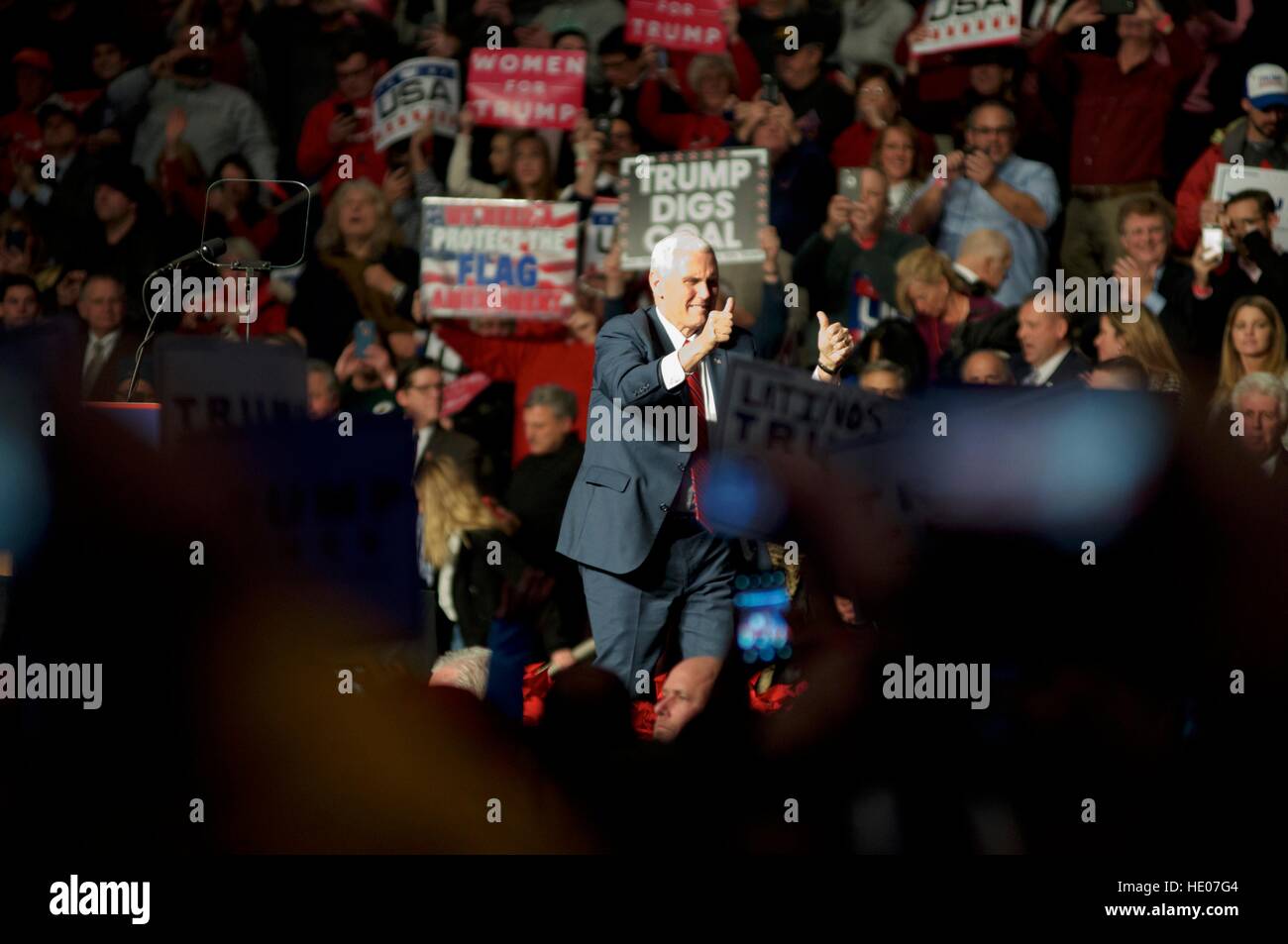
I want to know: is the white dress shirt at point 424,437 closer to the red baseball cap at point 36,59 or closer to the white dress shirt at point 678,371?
the white dress shirt at point 678,371

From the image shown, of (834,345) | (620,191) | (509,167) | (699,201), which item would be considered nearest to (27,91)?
(509,167)

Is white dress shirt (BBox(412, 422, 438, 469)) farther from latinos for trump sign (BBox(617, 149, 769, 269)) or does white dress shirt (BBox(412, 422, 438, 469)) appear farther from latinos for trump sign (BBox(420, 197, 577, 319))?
latinos for trump sign (BBox(617, 149, 769, 269))

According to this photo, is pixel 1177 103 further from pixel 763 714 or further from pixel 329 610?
pixel 329 610

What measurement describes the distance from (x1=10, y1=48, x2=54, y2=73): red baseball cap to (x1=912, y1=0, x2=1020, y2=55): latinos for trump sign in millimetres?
4165

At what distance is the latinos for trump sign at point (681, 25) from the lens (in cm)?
836

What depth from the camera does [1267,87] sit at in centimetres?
796

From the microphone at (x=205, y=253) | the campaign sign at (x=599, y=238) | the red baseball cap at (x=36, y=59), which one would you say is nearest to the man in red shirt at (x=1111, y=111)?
the campaign sign at (x=599, y=238)

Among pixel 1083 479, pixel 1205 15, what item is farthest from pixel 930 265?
pixel 1083 479

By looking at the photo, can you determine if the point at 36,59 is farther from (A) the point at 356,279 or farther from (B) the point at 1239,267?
(B) the point at 1239,267

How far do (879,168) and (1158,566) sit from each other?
3.00 metres

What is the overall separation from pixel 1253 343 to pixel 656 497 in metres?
3.21

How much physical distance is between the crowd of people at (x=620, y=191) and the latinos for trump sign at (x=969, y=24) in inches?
2.9

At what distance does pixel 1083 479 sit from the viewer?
536 cm

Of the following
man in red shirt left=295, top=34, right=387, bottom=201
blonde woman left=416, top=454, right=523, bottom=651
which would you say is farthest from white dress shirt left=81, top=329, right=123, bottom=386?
blonde woman left=416, top=454, right=523, bottom=651
